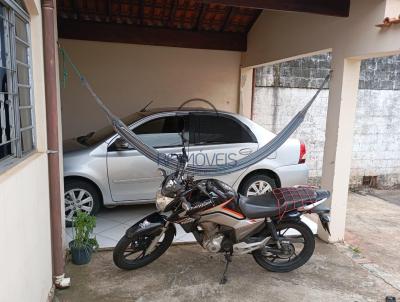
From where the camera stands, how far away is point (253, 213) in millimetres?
2807

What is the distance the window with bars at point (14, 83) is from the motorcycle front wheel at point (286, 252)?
201cm

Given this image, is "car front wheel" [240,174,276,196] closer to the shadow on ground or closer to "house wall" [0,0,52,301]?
the shadow on ground

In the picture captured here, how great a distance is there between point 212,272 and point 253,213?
68 centimetres

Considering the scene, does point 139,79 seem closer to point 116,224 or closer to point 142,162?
point 142,162

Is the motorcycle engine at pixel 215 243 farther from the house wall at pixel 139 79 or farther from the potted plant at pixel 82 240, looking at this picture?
the house wall at pixel 139 79

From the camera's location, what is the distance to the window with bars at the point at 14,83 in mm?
1842

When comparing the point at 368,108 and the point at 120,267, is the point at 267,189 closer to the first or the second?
the point at 120,267

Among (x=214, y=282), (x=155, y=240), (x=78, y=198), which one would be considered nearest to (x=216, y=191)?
(x=155, y=240)

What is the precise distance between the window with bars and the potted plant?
965 mm

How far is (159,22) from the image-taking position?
5.29 meters

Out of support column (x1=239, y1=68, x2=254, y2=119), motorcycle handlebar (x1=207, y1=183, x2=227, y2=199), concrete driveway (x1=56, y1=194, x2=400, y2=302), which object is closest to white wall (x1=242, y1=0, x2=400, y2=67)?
support column (x1=239, y1=68, x2=254, y2=119)

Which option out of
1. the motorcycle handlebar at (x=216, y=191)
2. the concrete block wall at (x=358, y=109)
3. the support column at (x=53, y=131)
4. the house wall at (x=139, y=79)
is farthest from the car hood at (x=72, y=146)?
the concrete block wall at (x=358, y=109)

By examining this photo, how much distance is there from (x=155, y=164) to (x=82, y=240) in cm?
121

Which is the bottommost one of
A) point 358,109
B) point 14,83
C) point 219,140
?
point 219,140
